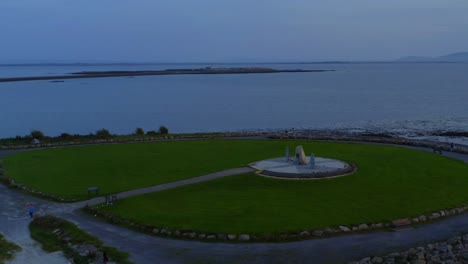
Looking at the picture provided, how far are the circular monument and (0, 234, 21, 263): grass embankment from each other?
51.7 ft

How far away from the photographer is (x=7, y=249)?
20.6 metres

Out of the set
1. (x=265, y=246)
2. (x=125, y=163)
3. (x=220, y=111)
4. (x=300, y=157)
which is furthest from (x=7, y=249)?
(x=220, y=111)

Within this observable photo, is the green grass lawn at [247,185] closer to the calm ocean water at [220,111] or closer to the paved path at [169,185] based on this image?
the paved path at [169,185]

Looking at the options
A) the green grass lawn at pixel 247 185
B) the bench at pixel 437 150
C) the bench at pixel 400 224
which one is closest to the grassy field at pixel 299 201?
the green grass lawn at pixel 247 185

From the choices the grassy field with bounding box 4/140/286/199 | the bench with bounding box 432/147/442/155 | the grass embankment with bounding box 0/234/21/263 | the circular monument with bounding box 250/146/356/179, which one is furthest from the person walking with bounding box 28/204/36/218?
the bench with bounding box 432/147/442/155

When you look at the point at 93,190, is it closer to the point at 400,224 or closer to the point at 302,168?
the point at 302,168

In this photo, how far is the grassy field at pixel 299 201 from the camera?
74.6 feet

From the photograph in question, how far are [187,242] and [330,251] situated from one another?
20.4ft

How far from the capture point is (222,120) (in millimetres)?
83688

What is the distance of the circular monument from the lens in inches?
1201

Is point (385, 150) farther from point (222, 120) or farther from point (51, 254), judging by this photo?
point (222, 120)

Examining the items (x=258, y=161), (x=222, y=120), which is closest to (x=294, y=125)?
Answer: (x=222, y=120)

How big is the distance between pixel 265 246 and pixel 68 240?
8961 mm

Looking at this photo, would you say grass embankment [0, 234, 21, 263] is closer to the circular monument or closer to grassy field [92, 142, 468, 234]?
grassy field [92, 142, 468, 234]
